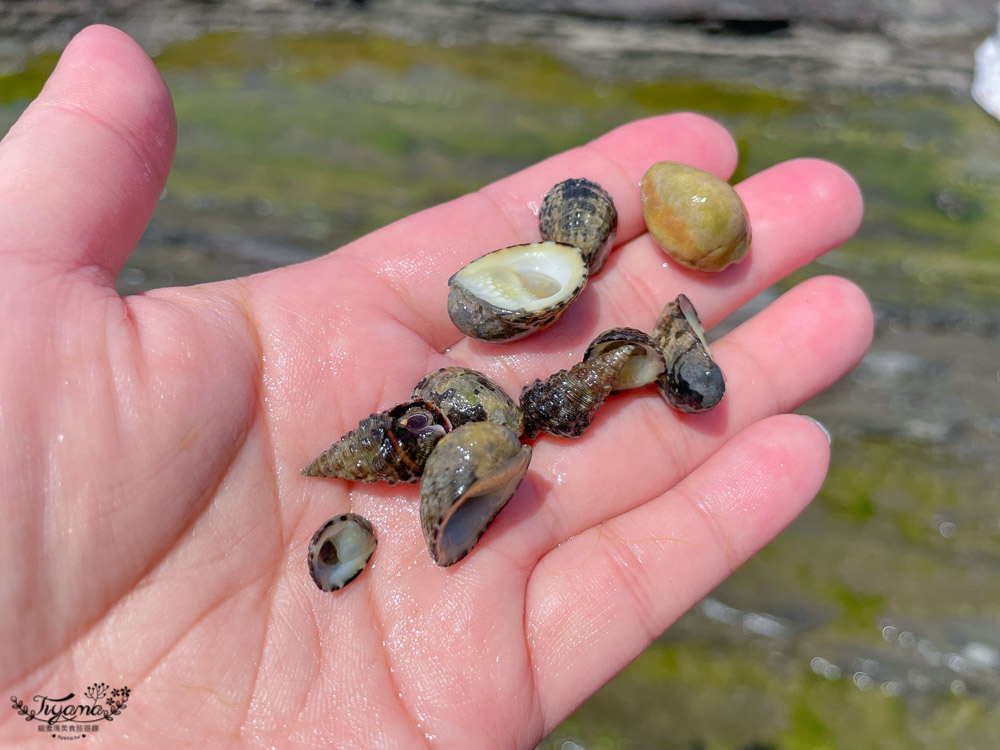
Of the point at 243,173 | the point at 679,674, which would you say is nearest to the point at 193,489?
the point at 679,674

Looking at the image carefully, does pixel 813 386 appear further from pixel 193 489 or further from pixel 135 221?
pixel 135 221

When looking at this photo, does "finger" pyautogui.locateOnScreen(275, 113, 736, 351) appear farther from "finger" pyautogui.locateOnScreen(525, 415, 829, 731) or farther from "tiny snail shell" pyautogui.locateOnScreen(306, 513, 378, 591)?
"finger" pyautogui.locateOnScreen(525, 415, 829, 731)

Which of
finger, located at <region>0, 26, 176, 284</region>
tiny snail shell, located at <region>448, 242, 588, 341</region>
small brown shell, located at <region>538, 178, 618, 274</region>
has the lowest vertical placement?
tiny snail shell, located at <region>448, 242, 588, 341</region>

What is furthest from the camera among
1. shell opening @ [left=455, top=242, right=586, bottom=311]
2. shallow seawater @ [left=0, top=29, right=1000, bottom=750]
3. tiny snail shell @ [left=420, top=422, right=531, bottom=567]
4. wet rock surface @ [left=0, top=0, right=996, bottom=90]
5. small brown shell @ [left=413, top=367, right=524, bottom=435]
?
wet rock surface @ [left=0, top=0, right=996, bottom=90]

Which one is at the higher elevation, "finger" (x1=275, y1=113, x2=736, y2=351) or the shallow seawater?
"finger" (x1=275, y1=113, x2=736, y2=351)

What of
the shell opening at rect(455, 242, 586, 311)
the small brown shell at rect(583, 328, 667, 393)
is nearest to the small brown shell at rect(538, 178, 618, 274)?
the shell opening at rect(455, 242, 586, 311)
